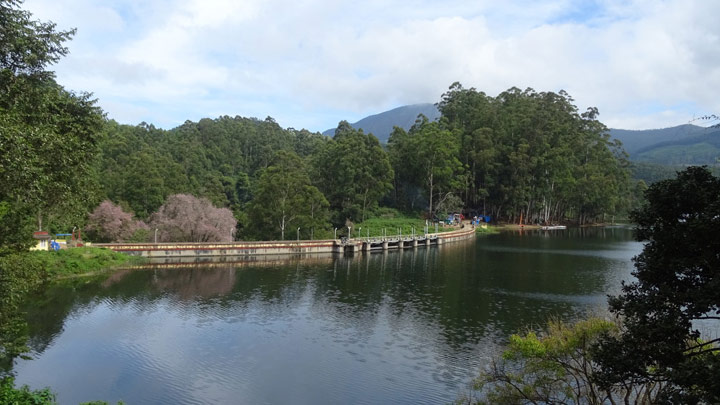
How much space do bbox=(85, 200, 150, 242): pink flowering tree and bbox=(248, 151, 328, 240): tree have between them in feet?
43.1

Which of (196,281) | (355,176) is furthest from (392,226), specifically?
(196,281)

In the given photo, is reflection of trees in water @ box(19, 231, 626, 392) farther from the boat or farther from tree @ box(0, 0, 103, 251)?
the boat

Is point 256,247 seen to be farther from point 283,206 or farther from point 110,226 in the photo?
point 110,226

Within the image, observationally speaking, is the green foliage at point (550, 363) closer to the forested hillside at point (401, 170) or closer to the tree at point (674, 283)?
the tree at point (674, 283)

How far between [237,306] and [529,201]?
252 feet

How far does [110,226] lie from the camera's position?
54.3m

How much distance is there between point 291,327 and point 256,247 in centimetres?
2722

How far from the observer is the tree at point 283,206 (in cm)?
5859

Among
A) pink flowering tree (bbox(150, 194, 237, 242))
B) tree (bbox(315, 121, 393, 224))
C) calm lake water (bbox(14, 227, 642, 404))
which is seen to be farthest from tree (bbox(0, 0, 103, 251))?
tree (bbox(315, 121, 393, 224))

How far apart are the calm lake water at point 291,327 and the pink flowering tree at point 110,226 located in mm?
12586

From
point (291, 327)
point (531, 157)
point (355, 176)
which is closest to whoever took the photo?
point (291, 327)

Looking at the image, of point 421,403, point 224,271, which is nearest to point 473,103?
point 224,271

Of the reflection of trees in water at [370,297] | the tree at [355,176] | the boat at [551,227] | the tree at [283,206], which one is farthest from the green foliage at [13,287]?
the boat at [551,227]

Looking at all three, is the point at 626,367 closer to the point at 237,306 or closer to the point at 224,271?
the point at 237,306
